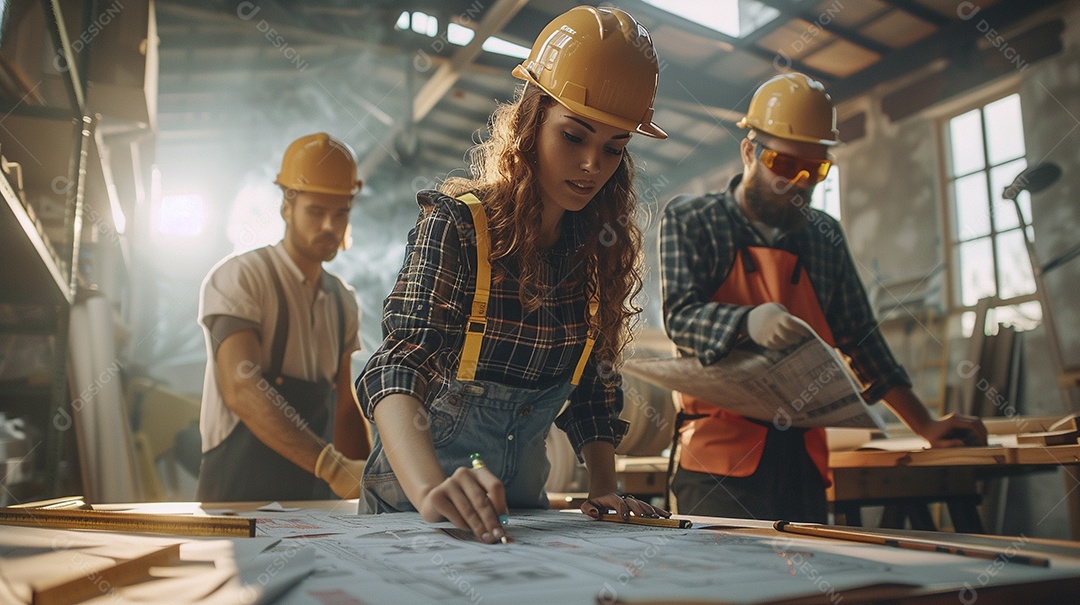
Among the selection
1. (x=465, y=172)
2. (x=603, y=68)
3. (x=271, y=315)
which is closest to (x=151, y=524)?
(x=603, y=68)

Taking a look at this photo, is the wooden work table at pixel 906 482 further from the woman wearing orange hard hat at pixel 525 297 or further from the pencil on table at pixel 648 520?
the pencil on table at pixel 648 520

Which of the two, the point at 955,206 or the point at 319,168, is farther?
the point at 955,206

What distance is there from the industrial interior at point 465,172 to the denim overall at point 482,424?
1725 millimetres

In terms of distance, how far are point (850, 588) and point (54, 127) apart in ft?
9.64

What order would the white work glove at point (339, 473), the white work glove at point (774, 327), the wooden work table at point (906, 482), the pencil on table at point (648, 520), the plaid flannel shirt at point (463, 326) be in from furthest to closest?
the white work glove at point (339, 473)
the wooden work table at point (906, 482)
the white work glove at point (774, 327)
the plaid flannel shirt at point (463, 326)
the pencil on table at point (648, 520)

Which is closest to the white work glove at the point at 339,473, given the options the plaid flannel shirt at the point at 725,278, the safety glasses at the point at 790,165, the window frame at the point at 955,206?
the plaid flannel shirt at the point at 725,278

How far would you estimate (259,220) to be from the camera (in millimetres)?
8125

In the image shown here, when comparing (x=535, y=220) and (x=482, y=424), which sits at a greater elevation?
(x=535, y=220)

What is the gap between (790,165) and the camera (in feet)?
7.66

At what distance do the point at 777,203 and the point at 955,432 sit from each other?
87 centimetres

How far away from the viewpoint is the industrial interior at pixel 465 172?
3.40 meters

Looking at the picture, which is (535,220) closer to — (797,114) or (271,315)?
(797,114)

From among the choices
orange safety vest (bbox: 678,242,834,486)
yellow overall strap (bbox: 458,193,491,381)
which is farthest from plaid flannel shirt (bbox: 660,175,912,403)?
yellow overall strap (bbox: 458,193,491,381)

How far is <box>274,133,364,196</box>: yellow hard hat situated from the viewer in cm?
310
